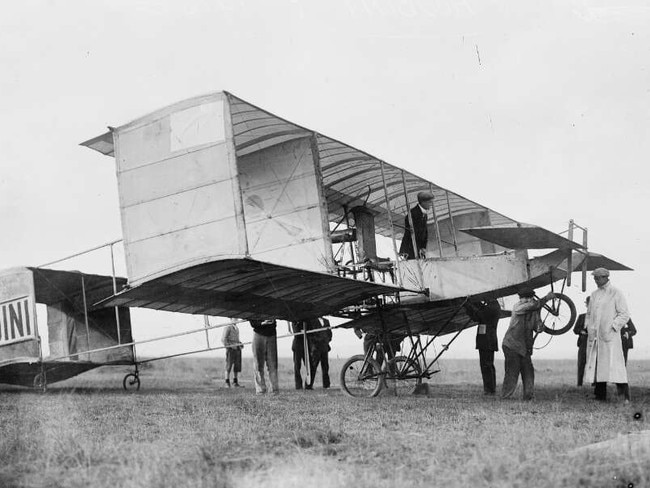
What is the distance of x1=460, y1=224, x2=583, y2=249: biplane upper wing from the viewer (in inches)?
444

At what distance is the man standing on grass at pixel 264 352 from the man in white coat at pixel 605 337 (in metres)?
5.86

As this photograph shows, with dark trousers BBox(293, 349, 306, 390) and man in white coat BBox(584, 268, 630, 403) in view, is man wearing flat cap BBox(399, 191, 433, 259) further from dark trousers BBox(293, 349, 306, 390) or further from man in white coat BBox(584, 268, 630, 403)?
dark trousers BBox(293, 349, 306, 390)

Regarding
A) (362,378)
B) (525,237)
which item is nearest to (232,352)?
(362,378)

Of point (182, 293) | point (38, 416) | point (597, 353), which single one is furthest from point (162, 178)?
point (597, 353)

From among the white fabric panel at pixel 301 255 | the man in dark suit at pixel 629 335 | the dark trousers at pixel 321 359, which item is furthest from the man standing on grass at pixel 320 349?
the man in dark suit at pixel 629 335

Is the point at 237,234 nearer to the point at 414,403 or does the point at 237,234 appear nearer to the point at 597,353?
the point at 414,403

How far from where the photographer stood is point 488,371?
46.6 ft

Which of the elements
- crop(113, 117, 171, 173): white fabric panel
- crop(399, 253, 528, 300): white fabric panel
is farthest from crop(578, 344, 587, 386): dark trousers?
crop(113, 117, 171, 173): white fabric panel

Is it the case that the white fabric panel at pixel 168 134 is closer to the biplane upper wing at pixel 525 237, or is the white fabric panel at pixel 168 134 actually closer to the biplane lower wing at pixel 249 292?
the biplane lower wing at pixel 249 292

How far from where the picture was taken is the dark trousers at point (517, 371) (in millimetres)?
12258

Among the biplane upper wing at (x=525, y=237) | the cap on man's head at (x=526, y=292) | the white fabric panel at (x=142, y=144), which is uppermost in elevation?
the white fabric panel at (x=142, y=144)

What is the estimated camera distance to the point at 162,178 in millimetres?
11953

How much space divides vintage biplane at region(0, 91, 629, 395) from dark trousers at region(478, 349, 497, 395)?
0.85 m

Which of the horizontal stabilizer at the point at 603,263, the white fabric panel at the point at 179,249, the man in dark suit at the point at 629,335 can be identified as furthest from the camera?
Result: the horizontal stabilizer at the point at 603,263
